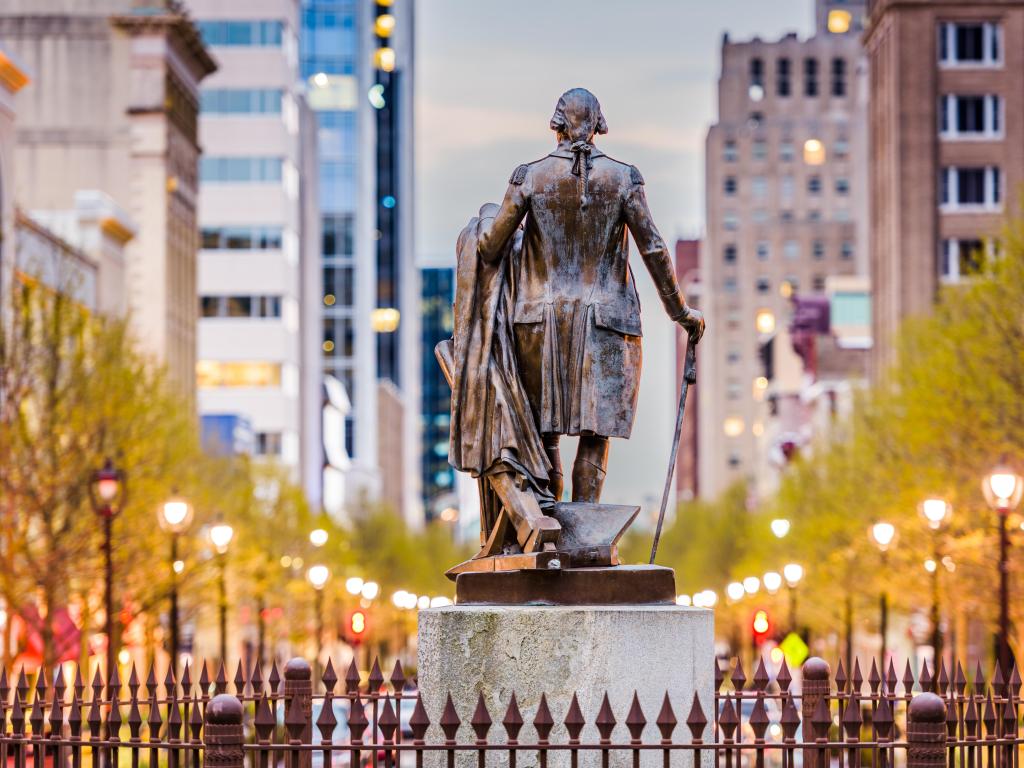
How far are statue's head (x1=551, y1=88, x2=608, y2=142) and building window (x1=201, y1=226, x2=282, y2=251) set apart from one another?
11556 centimetres

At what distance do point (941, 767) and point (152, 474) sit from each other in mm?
38568

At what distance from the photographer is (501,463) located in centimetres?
1316

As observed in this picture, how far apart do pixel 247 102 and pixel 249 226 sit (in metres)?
7.51

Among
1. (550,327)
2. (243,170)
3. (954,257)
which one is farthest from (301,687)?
(243,170)

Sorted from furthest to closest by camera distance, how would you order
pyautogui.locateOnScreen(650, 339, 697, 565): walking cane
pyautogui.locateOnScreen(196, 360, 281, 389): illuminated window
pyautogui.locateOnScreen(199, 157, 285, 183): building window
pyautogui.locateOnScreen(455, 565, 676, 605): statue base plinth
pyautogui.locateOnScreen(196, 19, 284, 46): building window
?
pyautogui.locateOnScreen(199, 157, 285, 183): building window → pyautogui.locateOnScreen(196, 19, 284, 46): building window → pyautogui.locateOnScreen(196, 360, 281, 389): illuminated window → pyautogui.locateOnScreen(650, 339, 697, 565): walking cane → pyautogui.locateOnScreen(455, 565, 676, 605): statue base plinth

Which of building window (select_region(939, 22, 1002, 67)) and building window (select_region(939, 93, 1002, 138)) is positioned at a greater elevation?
building window (select_region(939, 22, 1002, 67))

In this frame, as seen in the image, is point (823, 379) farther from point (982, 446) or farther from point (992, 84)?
point (982, 446)

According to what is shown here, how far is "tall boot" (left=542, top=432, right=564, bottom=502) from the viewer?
13445 millimetres

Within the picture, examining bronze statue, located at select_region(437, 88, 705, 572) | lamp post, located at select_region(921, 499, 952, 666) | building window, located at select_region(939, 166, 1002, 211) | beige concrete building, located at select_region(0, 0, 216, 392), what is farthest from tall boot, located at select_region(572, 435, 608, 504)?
building window, located at select_region(939, 166, 1002, 211)

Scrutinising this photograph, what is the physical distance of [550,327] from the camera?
13211mm

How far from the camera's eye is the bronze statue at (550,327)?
1318 centimetres

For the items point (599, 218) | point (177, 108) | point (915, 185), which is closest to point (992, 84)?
point (915, 185)

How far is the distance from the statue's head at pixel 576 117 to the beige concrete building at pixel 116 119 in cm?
7029

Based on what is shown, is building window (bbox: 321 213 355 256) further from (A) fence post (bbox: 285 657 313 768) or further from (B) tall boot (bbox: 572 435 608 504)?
(B) tall boot (bbox: 572 435 608 504)
